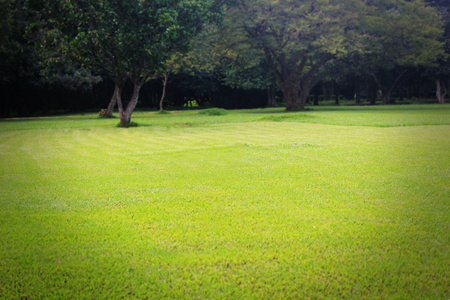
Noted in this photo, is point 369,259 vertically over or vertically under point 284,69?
under

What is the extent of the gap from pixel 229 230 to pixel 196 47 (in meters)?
19.5

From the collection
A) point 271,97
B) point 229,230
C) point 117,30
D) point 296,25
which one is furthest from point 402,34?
point 229,230

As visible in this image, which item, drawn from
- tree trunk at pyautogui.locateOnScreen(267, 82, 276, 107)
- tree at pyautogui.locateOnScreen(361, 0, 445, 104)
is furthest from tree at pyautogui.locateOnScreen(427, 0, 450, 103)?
tree trunk at pyautogui.locateOnScreen(267, 82, 276, 107)

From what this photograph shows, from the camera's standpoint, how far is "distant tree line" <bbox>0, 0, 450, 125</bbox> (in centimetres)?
1461

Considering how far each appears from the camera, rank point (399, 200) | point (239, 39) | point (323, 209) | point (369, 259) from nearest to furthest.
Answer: point (369, 259) < point (323, 209) < point (399, 200) < point (239, 39)

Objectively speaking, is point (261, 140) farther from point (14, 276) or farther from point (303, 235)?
point (14, 276)

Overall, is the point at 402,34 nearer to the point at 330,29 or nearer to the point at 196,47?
the point at 330,29

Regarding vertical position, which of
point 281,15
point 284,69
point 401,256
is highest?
point 281,15

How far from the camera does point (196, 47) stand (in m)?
21.5

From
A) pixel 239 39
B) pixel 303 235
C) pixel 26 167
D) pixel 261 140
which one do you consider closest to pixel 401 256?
pixel 303 235

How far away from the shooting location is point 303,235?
10.5 feet

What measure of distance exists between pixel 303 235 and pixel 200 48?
20.0 metres

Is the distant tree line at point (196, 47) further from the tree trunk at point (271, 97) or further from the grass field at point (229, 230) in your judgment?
the grass field at point (229, 230)

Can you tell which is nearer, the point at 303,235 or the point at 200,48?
the point at 303,235
